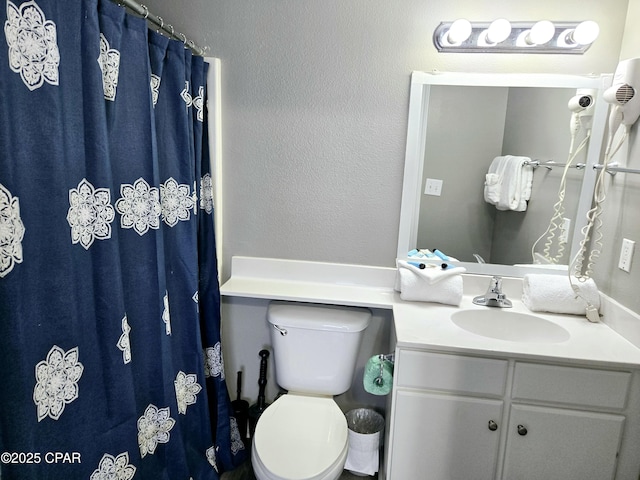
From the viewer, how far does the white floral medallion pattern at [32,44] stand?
853 millimetres

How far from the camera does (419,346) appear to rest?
1.43 meters

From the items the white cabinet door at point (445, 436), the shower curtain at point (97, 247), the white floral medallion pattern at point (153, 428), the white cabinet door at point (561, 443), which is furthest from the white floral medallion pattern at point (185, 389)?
the white cabinet door at point (561, 443)

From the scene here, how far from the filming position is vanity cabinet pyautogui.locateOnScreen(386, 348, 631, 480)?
55.2 inches

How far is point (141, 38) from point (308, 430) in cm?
151

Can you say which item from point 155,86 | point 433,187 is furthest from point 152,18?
point 433,187

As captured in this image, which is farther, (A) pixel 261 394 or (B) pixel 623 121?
(A) pixel 261 394

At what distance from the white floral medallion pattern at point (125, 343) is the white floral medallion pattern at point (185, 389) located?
379mm

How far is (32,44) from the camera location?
890mm

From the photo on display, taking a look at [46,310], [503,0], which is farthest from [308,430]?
[503,0]

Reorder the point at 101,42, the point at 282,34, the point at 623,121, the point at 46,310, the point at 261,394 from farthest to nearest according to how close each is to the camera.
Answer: the point at 261,394, the point at 282,34, the point at 623,121, the point at 101,42, the point at 46,310

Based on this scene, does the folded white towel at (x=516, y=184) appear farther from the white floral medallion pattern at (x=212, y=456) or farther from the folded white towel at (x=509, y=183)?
the white floral medallion pattern at (x=212, y=456)

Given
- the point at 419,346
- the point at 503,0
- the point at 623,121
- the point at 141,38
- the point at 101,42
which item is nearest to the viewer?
the point at 101,42

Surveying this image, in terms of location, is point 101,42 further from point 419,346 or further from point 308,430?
point 308,430

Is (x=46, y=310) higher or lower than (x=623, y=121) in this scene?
lower
